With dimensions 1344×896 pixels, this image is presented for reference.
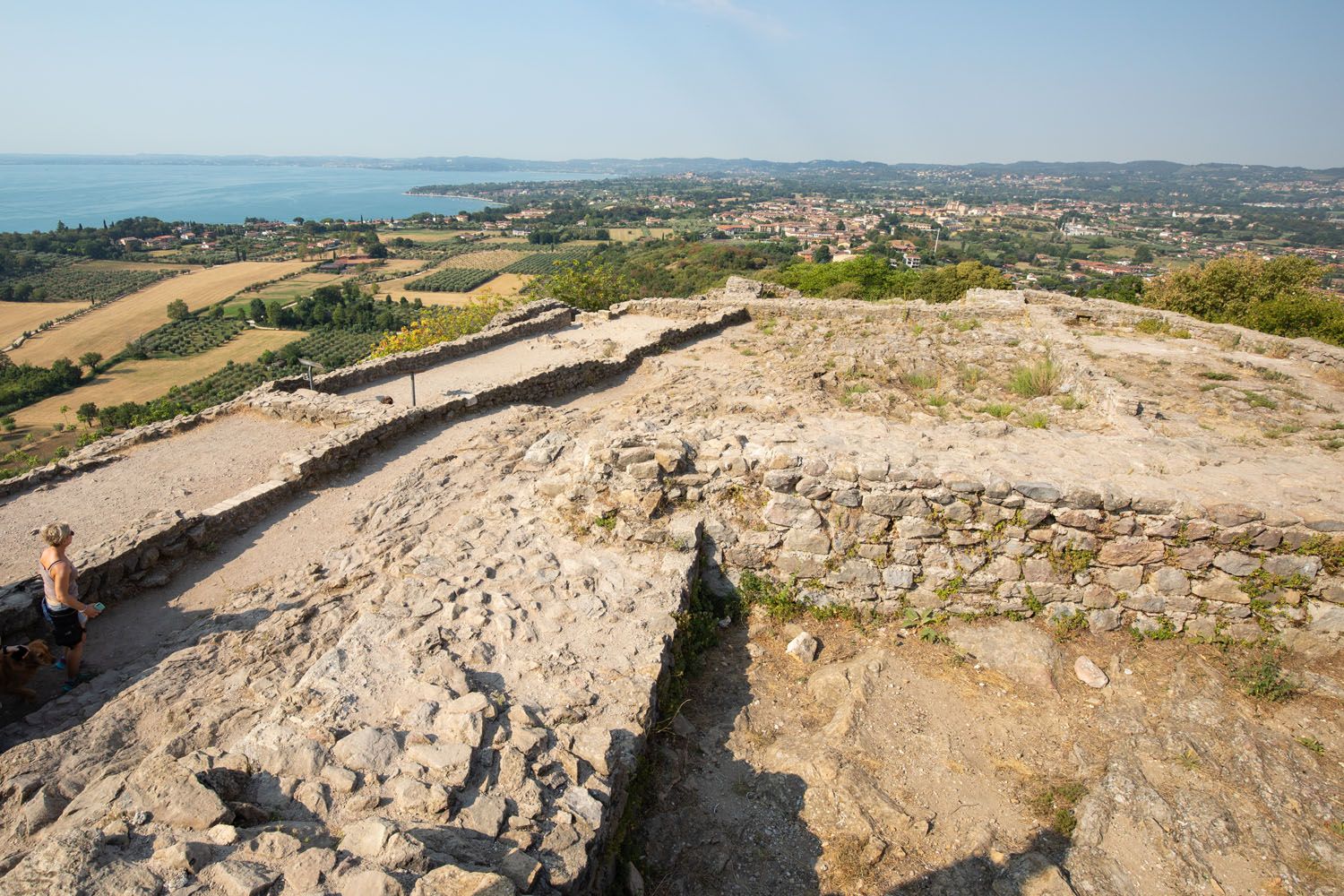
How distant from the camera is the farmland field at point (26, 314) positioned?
161ft

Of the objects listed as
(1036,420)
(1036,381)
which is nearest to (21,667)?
(1036,420)

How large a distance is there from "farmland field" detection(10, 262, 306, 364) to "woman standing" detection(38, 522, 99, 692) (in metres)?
53.9

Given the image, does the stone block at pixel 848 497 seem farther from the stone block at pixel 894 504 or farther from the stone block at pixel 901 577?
the stone block at pixel 901 577

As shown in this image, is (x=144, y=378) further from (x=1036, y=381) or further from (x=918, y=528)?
(x=918, y=528)

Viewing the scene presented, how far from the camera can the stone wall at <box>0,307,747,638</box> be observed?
231 inches

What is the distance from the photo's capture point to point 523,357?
14133mm

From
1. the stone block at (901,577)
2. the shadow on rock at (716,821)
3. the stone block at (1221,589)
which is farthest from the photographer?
the stone block at (901,577)

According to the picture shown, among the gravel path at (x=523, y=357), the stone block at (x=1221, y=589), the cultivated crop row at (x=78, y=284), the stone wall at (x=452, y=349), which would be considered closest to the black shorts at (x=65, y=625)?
the gravel path at (x=523, y=357)

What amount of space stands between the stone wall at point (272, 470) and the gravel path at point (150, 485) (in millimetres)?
306

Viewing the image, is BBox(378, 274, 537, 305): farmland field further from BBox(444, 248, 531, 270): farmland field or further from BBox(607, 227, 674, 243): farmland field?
BBox(607, 227, 674, 243): farmland field

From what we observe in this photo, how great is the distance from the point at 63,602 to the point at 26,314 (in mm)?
71784

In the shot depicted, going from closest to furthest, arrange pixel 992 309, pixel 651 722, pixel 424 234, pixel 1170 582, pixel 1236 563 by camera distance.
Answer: pixel 651 722 → pixel 1236 563 → pixel 1170 582 → pixel 992 309 → pixel 424 234

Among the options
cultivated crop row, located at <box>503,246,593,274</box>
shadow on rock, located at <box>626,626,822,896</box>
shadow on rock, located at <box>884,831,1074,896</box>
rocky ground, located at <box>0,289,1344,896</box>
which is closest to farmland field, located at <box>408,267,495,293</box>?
cultivated crop row, located at <box>503,246,593,274</box>

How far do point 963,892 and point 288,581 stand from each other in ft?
19.8
